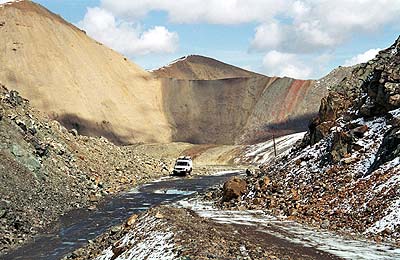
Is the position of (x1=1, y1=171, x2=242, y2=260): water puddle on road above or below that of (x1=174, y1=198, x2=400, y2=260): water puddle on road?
below

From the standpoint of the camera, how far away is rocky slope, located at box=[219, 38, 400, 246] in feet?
49.5

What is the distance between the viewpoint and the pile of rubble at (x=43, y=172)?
22047mm

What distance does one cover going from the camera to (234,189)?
21969 mm

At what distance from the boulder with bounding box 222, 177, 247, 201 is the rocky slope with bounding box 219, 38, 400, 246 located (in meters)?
0.10

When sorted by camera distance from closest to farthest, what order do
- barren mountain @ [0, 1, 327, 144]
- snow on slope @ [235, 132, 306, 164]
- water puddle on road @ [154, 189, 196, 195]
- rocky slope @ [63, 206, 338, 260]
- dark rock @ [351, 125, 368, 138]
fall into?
rocky slope @ [63, 206, 338, 260], dark rock @ [351, 125, 368, 138], water puddle on road @ [154, 189, 196, 195], snow on slope @ [235, 132, 306, 164], barren mountain @ [0, 1, 327, 144]

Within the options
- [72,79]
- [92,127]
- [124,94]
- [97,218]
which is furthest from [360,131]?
[124,94]

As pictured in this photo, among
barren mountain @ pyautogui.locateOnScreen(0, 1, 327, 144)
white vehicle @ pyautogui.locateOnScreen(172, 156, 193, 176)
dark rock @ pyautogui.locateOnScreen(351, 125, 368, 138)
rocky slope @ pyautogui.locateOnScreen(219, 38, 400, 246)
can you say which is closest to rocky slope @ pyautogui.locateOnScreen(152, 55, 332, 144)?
barren mountain @ pyautogui.locateOnScreen(0, 1, 327, 144)

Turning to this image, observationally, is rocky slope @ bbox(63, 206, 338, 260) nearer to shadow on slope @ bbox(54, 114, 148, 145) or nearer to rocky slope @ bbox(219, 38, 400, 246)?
rocky slope @ bbox(219, 38, 400, 246)

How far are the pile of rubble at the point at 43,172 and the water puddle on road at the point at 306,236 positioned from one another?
8.21 m

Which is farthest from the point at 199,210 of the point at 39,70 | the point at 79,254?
the point at 39,70

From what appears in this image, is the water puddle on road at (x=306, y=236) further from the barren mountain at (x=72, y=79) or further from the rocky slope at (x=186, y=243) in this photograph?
the barren mountain at (x=72, y=79)

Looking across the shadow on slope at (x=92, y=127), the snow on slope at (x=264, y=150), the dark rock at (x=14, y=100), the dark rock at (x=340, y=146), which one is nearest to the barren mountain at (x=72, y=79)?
the shadow on slope at (x=92, y=127)

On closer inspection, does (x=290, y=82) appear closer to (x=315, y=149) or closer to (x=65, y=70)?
(x=65, y=70)

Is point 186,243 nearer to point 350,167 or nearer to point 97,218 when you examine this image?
point 350,167
